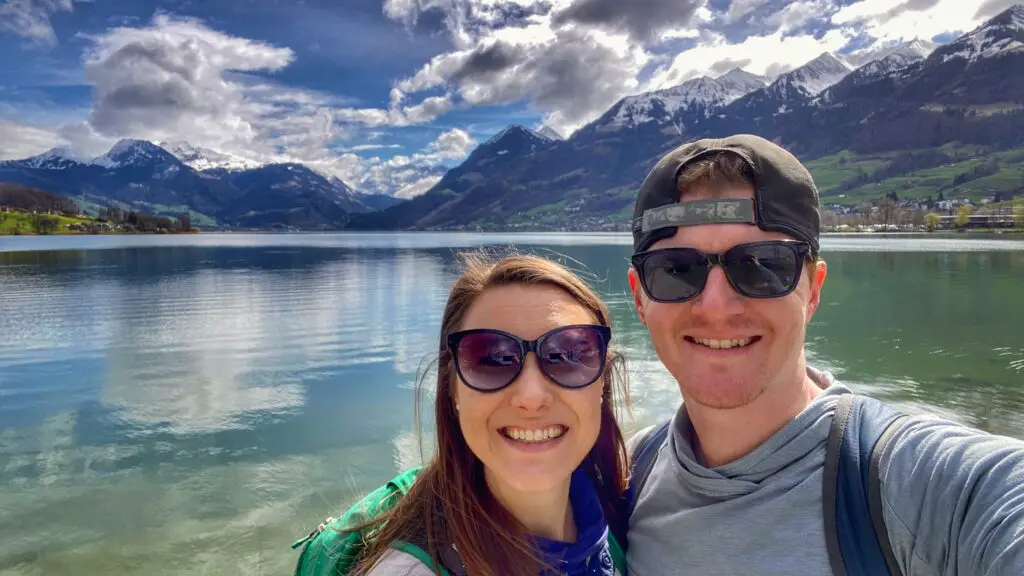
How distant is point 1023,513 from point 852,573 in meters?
0.63

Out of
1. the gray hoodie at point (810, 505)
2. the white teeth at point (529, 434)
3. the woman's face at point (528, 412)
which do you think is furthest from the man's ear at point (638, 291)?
the white teeth at point (529, 434)

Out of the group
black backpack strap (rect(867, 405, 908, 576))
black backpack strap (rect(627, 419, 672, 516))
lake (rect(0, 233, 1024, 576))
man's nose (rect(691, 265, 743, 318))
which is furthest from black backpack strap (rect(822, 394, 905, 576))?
lake (rect(0, 233, 1024, 576))

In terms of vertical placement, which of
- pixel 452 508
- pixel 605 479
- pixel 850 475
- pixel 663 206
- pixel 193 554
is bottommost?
pixel 193 554

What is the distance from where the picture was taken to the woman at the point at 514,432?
279 cm

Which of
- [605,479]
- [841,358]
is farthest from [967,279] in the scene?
[605,479]

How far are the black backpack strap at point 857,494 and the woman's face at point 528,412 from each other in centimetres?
111

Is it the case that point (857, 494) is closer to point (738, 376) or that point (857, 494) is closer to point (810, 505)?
point (810, 505)

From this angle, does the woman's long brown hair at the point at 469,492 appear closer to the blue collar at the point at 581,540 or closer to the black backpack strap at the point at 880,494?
the blue collar at the point at 581,540

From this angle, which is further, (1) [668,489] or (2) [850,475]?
(1) [668,489]

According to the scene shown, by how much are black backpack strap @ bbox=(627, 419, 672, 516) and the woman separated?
409 millimetres

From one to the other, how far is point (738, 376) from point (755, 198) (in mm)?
968

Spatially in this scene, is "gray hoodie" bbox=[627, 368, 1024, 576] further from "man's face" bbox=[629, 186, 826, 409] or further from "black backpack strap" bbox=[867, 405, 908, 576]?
"man's face" bbox=[629, 186, 826, 409]

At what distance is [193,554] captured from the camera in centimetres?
884

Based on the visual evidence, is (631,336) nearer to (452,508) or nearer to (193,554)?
(193,554)
